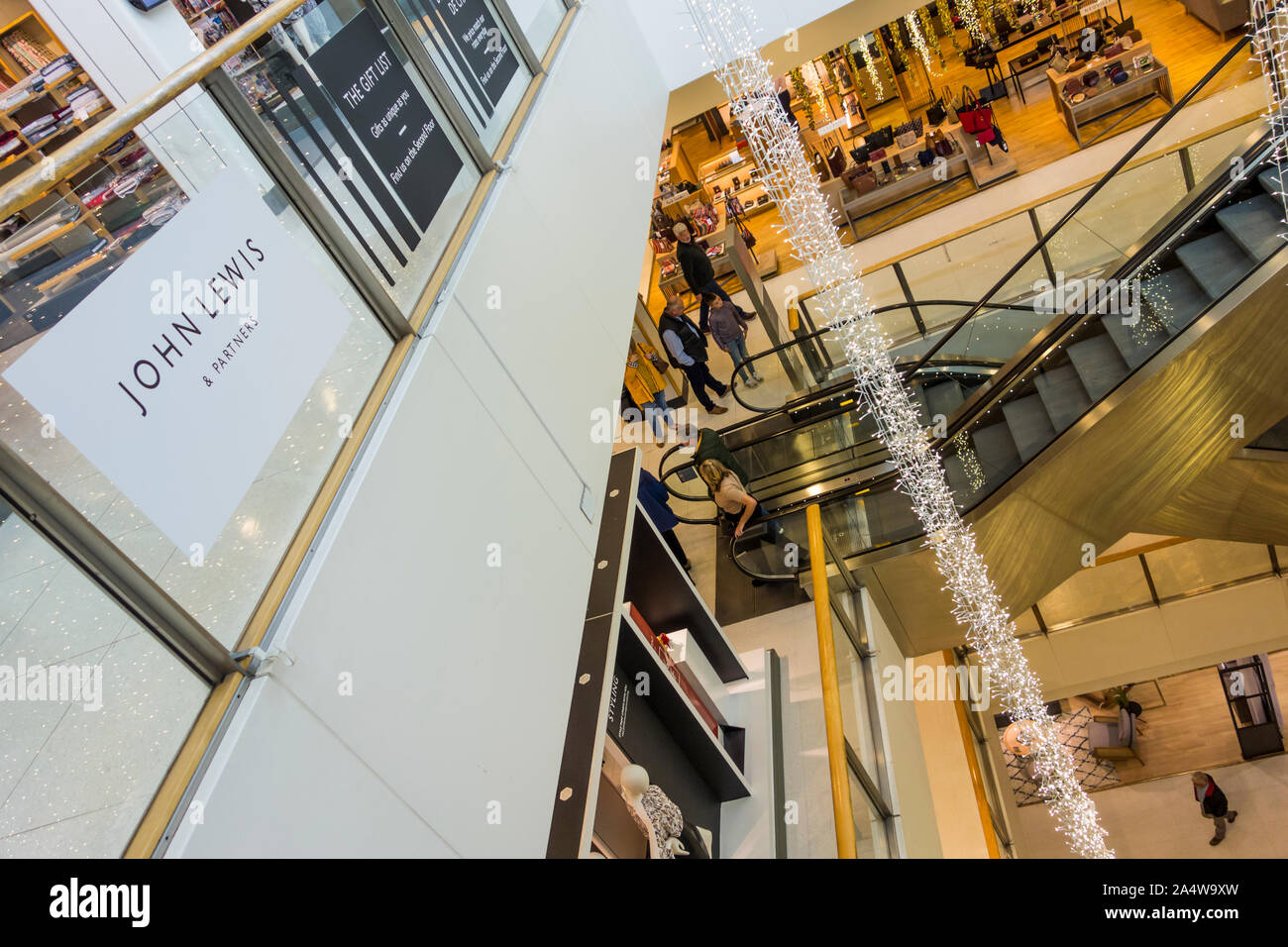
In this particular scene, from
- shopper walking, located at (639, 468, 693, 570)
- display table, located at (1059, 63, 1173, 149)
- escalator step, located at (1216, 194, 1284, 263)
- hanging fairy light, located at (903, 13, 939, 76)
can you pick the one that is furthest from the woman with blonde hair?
hanging fairy light, located at (903, 13, 939, 76)

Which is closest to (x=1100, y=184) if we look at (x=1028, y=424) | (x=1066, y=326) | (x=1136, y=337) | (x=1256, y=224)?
(x=1066, y=326)

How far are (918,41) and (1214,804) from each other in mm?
12448

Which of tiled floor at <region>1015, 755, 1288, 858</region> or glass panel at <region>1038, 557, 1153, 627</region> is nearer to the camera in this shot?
glass panel at <region>1038, 557, 1153, 627</region>

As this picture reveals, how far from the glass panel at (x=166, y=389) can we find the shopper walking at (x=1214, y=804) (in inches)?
457

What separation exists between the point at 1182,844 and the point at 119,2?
520 inches

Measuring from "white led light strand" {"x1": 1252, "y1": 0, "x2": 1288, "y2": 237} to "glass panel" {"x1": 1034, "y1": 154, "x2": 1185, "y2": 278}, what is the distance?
784 mm

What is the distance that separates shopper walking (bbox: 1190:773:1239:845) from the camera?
33.6ft

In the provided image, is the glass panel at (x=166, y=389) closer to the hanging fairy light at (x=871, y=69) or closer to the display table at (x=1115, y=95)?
the display table at (x=1115, y=95)

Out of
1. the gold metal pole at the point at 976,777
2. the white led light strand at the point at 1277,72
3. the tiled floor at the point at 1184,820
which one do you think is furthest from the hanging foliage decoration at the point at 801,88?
the tiled floor at the point at 1184,820

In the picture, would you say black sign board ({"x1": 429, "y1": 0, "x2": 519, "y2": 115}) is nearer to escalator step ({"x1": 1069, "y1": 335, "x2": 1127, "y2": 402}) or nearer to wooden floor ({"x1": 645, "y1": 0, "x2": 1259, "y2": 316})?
escalator step ({"x1": 1069, "y1": 335, "x2": 1127, "y2": 402})

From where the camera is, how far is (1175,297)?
19.3ft

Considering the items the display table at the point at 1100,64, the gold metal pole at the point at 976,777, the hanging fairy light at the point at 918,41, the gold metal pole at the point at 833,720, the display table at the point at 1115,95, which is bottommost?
the gold metal pole at the point at 976,777

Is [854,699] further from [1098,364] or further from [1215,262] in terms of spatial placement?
[1215,262]

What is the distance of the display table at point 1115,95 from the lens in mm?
11508
